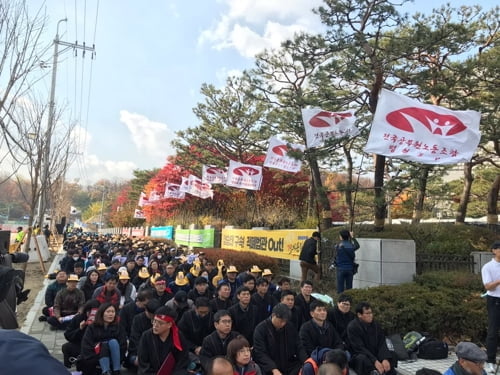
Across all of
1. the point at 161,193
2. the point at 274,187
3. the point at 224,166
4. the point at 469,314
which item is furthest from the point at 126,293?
the point at 161,193

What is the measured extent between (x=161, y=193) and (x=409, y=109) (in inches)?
957

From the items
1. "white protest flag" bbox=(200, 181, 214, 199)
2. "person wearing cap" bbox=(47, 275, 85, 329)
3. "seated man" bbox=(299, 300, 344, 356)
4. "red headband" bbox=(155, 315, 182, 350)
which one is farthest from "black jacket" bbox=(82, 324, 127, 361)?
"white protest flag" bbox=(200, 181, 214, 199)

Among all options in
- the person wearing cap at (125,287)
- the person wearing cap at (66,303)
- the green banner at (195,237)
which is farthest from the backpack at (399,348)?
the green banner at (195,237)

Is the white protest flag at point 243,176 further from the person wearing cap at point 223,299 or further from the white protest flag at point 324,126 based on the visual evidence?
the person wearing cap at point 223,299

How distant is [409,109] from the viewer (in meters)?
8.23

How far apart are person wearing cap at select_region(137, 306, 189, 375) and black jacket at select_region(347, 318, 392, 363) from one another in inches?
88.1

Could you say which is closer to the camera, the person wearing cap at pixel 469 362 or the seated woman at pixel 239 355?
the person wearing cap at pixel 469 362

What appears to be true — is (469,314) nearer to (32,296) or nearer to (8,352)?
(8,352)

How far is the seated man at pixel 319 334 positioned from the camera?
546 cm

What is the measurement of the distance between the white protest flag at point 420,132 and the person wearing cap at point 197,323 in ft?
14.4

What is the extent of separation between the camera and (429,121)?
324 inches

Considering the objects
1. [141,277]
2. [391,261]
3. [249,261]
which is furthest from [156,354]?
[249,261]

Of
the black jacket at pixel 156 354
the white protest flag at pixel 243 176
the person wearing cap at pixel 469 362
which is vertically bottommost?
the black jacket at pixel 156 354

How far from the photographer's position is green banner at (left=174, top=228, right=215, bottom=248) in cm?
2145
